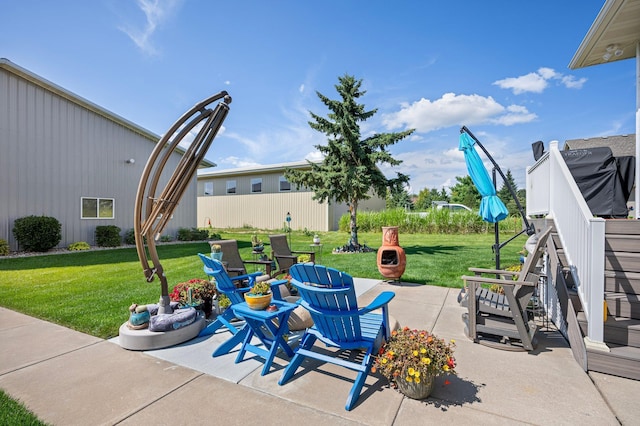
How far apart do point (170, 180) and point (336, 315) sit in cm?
261

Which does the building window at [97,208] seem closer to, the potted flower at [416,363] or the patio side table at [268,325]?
the patio side table at [268,325]

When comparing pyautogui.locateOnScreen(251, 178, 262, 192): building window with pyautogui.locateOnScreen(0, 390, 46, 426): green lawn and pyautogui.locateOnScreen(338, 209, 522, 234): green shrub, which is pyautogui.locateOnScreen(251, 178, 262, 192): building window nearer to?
pyautogui.locateOnScreen(338, 209, 522, 234): green shrub

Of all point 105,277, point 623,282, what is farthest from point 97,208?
point 623,282

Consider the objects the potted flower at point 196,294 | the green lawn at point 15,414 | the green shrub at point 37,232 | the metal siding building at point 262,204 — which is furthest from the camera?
the metal siding building at point 262,204

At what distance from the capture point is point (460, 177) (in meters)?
36.4

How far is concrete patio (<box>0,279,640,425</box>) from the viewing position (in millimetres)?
2174

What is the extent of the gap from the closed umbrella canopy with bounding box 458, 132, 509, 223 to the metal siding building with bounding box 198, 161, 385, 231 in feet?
41.8

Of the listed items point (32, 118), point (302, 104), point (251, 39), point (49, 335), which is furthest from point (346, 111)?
point (32, 118)

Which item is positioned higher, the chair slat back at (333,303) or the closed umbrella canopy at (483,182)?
the closed umbrella canopy at (483,182)

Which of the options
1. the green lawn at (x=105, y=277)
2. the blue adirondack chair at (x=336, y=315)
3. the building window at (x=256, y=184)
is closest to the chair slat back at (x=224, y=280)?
the blue adirondack chair at (x=336, y=315)

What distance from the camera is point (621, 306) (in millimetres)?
3158

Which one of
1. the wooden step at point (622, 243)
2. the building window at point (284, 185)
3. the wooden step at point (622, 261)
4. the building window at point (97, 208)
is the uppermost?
the building window at point (284, 185)

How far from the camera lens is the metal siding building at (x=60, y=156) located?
9.88m

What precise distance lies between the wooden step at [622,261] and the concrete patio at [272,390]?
1050mm
